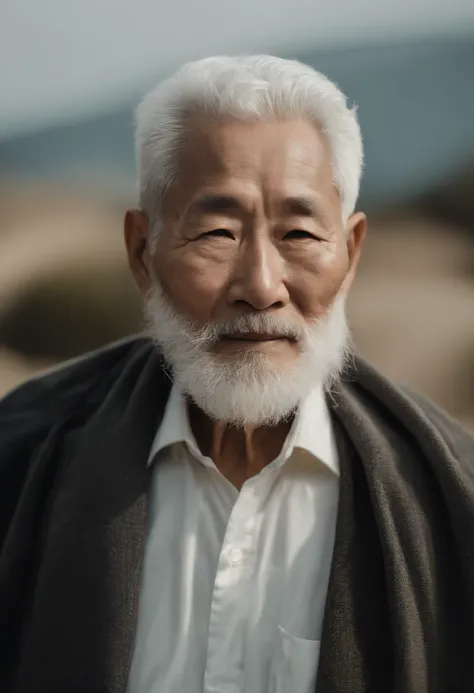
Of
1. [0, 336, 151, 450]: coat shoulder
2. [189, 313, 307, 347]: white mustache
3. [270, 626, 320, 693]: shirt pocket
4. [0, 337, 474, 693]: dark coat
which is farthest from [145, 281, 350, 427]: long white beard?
[270, 626, 320, 693]: shirt pocket

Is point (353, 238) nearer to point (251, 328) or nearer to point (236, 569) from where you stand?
point (251, 328)

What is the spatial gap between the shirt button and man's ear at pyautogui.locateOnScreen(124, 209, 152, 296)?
44 centimetres

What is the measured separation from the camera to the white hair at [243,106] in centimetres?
89

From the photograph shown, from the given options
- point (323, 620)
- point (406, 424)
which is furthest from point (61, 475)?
point (406, 424)

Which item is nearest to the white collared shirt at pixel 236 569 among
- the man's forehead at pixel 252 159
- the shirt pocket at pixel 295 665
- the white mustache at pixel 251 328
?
the shirt pocket at pixel 295 665

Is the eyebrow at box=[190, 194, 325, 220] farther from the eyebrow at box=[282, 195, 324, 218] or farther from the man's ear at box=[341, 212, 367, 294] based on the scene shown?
the man's ear at box=[341, 212, 367, 294]

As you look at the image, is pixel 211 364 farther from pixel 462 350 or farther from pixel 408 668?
pixel 462 350

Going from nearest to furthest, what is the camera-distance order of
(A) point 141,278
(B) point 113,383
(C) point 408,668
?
(C) point 408,668, (A) point 141,278, (B) point 113,383

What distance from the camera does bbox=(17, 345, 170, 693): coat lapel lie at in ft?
2.75

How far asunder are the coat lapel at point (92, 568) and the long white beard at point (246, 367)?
13 centimetres

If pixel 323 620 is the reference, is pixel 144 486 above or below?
above

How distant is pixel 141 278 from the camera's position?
1.04 meters

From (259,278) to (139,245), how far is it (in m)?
0.27

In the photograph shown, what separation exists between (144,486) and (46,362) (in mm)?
507
